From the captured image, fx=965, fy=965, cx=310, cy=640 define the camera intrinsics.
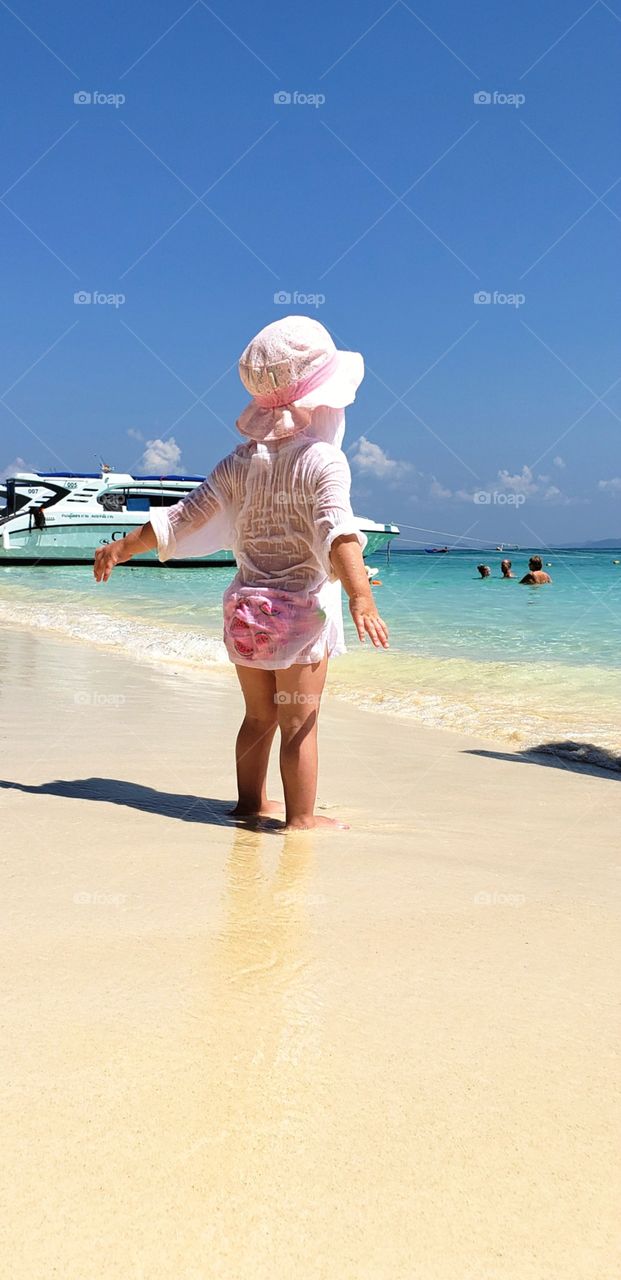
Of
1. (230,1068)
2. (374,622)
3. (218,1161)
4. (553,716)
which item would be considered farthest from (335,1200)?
(553,716)

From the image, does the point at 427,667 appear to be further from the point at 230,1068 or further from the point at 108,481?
the point at 108,481

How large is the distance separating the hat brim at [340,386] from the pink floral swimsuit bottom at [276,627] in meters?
0.55

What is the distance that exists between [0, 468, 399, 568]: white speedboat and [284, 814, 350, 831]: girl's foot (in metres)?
28.8

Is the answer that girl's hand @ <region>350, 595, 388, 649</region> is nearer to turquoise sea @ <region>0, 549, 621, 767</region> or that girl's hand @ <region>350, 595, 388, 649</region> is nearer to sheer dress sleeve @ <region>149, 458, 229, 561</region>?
sheer dress sleeve @ <region>149, 458, 229, 561</region>

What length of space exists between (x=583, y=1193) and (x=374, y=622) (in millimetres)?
1463

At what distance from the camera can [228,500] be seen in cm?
285

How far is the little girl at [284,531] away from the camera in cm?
266

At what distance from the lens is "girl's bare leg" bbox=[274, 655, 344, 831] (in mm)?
2695

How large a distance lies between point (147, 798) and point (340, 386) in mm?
1364

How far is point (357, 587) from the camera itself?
2.44m
